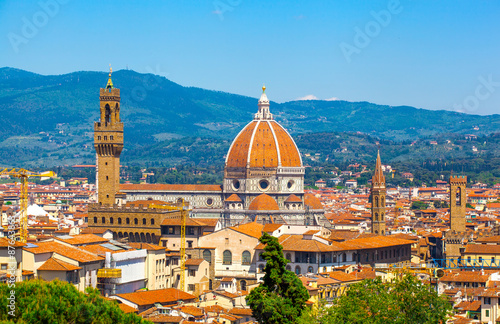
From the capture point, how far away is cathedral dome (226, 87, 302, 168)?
101 meters

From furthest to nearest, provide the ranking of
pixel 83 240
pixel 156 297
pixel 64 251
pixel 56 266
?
pixel 83 240
pixel 64 251
pixel 156 297
pixel 56 266

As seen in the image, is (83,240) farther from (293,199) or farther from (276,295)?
(293,199)

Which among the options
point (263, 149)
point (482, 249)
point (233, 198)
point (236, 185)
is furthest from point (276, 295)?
point (263, 149)

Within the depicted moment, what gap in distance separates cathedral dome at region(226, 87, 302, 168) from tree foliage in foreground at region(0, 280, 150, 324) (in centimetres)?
6087

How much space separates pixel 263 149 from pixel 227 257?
31.7m

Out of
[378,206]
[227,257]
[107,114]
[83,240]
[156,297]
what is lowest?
[156,297]

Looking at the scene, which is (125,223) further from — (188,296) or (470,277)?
(470,277)

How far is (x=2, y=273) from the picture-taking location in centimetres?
4828

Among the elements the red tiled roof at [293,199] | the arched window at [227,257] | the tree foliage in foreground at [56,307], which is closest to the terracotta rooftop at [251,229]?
the arched window at [227,257]

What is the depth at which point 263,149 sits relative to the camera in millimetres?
101375

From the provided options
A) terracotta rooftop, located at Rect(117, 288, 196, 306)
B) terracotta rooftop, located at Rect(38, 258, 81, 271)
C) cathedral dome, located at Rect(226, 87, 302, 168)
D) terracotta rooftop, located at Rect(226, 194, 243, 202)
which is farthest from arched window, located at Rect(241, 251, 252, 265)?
cathedral dome, located at Rect(226, 87, 302, 168)

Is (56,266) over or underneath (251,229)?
underneath

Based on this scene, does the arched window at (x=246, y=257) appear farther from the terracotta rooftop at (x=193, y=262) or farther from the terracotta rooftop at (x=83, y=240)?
the terracotta rooftop at (x=83, y=240)

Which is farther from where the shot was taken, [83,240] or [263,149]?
[263,149]
